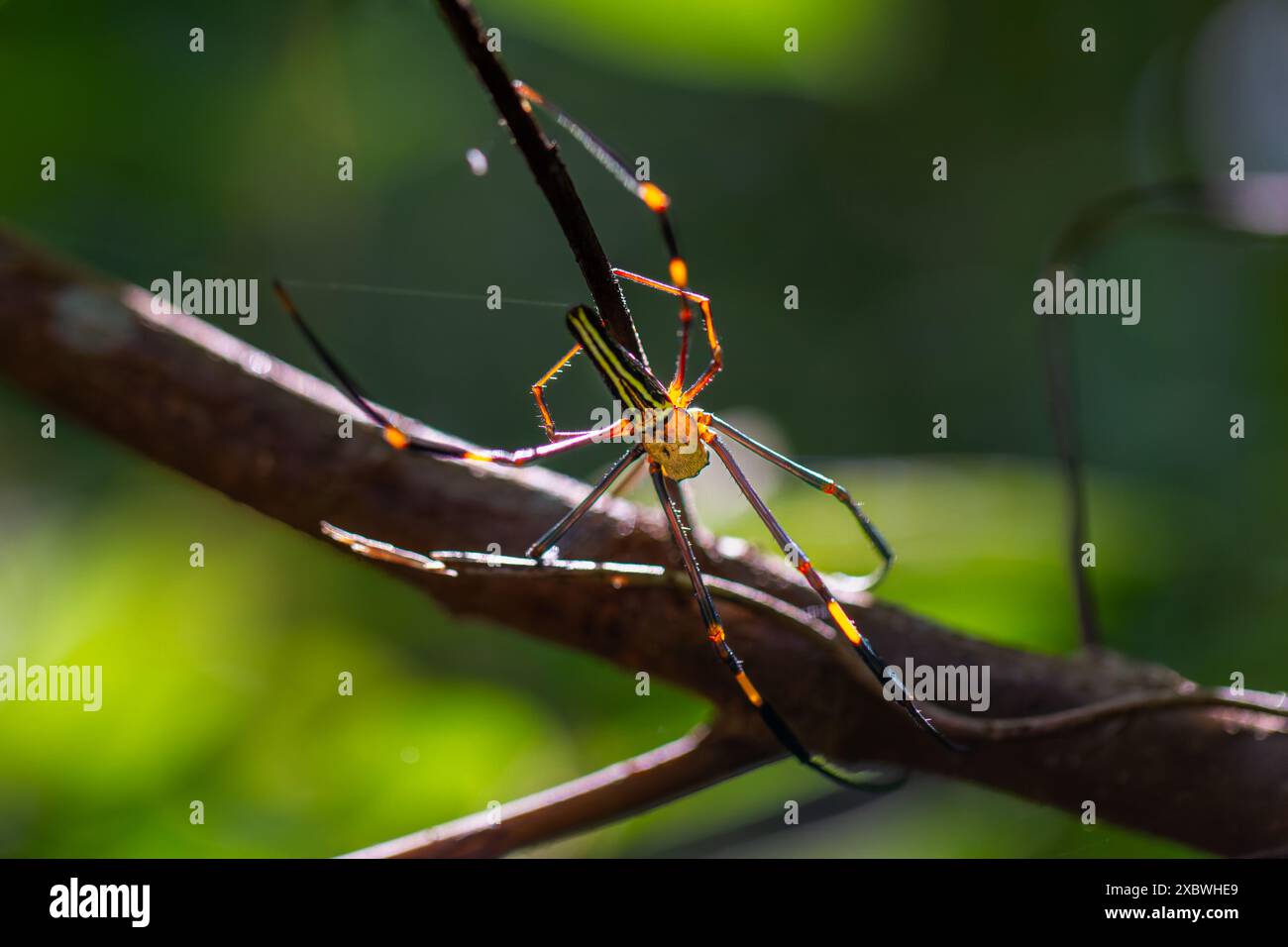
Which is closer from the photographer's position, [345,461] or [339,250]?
[345,461]

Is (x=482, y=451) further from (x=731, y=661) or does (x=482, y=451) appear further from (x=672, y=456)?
(x=731, y=661)

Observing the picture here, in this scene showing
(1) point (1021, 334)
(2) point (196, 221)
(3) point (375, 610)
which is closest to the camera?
(3) point (375, 610)

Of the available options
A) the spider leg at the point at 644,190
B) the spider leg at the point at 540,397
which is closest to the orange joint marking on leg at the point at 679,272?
the spider leg at the point at 644,190

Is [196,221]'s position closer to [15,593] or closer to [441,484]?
[15,593]

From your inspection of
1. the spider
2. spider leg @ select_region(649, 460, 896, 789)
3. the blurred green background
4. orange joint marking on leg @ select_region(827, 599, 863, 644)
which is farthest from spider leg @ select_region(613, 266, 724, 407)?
the blurred green background
